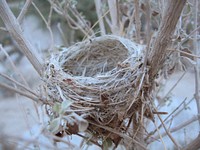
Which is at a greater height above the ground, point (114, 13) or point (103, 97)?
point (114, 13)

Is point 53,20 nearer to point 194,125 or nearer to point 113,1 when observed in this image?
point 194,125

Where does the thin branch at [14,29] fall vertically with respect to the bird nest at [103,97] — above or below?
above

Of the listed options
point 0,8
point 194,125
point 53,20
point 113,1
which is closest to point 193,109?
point 194,125

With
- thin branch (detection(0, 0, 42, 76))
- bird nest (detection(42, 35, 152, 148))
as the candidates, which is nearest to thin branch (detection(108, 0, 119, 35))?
bird nest (detection(42, 35, 152, 148))

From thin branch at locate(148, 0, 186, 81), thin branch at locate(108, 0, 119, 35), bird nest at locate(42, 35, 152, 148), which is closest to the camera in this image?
thin branch at locate(148, 0, 186, 81)

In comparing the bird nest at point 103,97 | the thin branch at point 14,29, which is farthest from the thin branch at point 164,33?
the thin branch at point 14,29

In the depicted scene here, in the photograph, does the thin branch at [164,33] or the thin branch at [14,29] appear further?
the thin branch at [14,29]

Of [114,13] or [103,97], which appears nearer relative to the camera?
[103,97]

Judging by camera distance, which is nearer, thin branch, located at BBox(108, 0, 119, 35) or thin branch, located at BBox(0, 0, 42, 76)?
thin branch, located at BBox(0, 0, 42, 76)

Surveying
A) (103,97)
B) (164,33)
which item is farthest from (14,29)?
(164,33)

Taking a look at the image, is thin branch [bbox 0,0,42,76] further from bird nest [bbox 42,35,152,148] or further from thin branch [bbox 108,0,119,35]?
thin branch [bbox 108,0,119,35]

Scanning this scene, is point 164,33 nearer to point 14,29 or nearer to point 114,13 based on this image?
point 14,29

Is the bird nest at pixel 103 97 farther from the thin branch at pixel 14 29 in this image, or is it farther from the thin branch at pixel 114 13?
the thin branch at pixel 114 13
